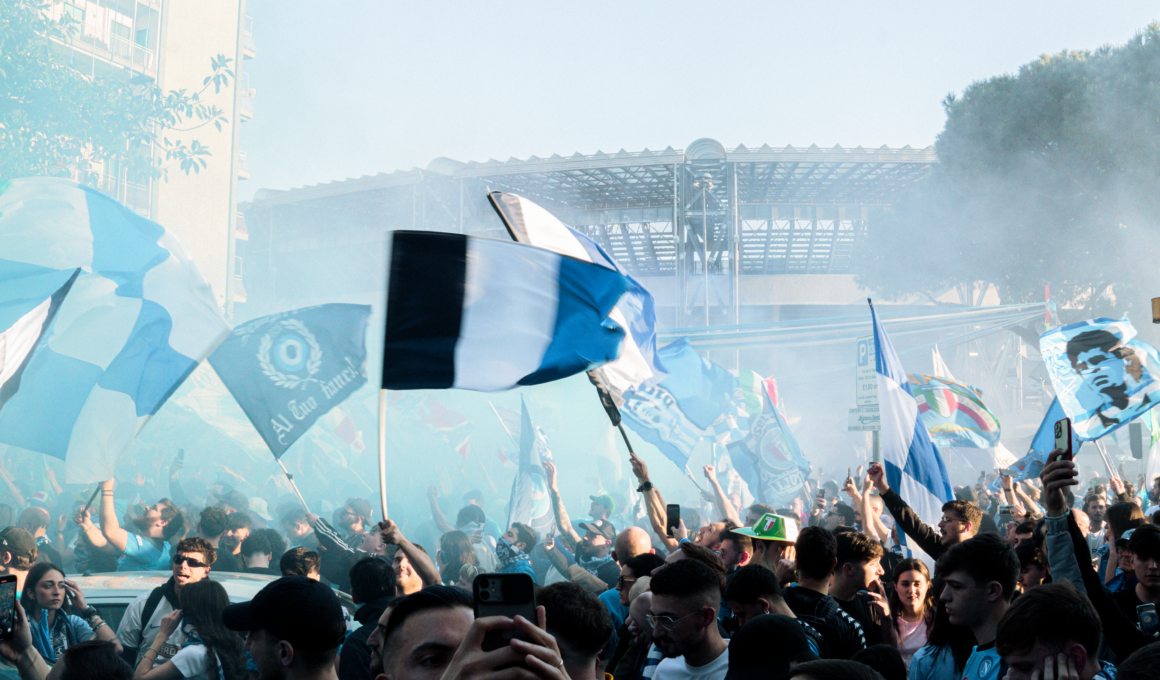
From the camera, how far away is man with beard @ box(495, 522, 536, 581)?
21.1ft

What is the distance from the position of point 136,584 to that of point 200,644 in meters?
1.48

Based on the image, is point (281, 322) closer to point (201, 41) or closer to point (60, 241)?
point (60, 241)

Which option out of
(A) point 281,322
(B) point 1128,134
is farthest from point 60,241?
(B) point 1128,134

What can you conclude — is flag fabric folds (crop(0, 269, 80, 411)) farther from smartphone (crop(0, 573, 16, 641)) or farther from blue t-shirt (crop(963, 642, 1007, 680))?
blue t-shirt (crop(963, 642, 1007, 680))

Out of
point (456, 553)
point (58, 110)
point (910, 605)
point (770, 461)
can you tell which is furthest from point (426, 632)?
point (58, 110)

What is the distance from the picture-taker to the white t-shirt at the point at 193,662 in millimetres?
3635

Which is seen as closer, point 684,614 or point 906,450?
point 684,614

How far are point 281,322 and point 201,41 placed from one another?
1780cm

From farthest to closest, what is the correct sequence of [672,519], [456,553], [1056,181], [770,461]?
[1056,181] → [770,461] → [456,553] → [672,519]

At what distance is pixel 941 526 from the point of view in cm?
529

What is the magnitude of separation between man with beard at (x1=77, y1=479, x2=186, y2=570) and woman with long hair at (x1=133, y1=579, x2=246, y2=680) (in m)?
2.67

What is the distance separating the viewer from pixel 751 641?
104 inches

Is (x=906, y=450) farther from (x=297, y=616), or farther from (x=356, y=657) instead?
(x=297, y=616)

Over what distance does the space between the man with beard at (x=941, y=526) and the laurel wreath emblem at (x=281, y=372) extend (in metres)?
4.28
